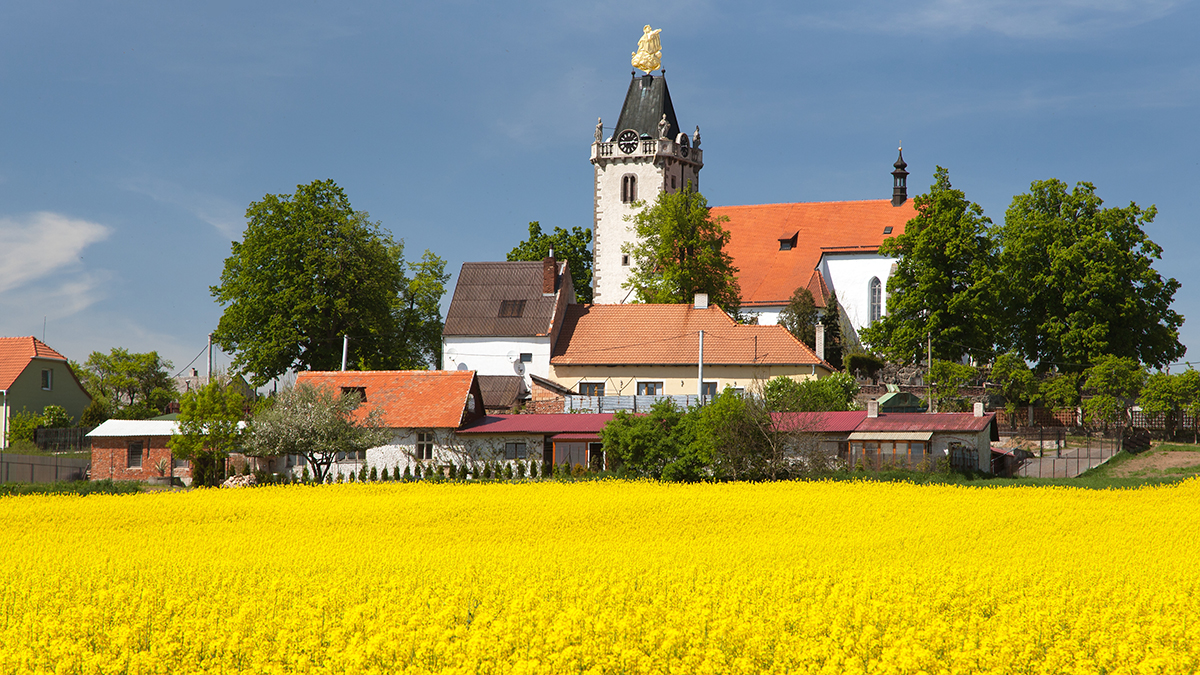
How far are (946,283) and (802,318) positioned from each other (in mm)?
12090

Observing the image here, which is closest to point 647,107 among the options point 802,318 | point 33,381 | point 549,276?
point 802,318

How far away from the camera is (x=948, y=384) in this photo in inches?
1919

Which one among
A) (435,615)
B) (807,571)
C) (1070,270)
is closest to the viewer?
(435,615)

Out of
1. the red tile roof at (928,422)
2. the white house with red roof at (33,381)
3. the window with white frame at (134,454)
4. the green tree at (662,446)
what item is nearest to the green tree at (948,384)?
the red tile roof at (928,422)

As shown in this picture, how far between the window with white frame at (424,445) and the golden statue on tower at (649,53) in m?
42.4

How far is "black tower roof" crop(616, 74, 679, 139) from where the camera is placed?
238 feet

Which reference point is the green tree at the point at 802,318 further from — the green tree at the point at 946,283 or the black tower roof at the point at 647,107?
the black tower roof at the point at 647,107

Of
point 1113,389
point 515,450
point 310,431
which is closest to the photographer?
point 310,431

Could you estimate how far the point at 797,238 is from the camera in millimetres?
75188

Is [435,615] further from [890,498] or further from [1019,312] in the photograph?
[1019,312]

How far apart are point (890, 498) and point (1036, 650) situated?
53.9 feet

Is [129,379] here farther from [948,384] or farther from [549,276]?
[948,384]

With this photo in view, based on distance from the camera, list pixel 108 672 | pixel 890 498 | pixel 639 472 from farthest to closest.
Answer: pixel 639 472
pixel 890 498
pixel 108 672

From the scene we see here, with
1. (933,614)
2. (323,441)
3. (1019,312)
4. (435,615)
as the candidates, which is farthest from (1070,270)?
(435,615)
